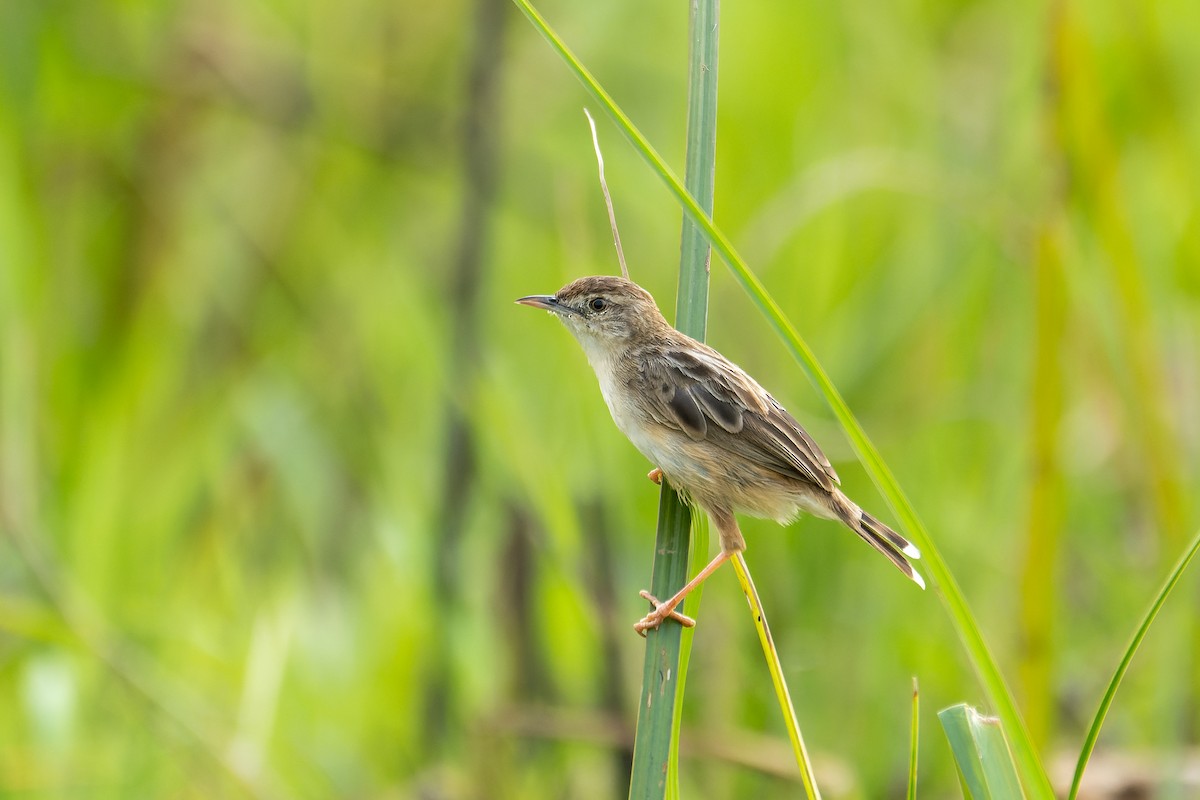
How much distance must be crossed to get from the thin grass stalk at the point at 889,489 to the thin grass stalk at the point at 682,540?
0.33 m

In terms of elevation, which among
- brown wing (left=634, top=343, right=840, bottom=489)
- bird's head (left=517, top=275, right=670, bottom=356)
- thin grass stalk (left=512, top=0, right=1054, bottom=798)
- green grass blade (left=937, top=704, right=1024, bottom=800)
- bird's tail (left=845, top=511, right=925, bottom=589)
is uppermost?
bird's head (left=517, top=275, right=670, bottom=356)

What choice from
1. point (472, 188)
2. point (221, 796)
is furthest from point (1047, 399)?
point (221, 796)

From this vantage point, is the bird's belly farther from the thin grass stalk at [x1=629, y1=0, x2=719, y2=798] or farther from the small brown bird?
the thin grass stalk at [x1=629, y1=0, x2=719, y2=798]

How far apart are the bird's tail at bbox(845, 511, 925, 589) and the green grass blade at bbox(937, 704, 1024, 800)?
3.57 ft

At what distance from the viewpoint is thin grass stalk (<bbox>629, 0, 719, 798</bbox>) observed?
6.57ft

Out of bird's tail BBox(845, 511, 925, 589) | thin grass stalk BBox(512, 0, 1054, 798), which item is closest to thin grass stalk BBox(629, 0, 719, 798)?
thin grass stalk BBox(512, 0, 1054, 798)

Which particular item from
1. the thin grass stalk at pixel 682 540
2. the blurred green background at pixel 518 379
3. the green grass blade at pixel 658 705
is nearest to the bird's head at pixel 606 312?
the blurred green background at pixel 518 379

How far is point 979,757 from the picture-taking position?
176cm

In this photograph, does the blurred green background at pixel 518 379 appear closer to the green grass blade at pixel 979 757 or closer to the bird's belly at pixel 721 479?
Result: the bird's belly at pixel 721 479

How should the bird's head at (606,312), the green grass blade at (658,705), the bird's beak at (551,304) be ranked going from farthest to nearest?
the bird's beak at (551,304) → the bird's head at (606,312) → the green grass blade at (658,705)

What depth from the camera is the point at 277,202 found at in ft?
19.3

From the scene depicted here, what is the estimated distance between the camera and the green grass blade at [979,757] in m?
1.76

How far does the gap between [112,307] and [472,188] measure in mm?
2207

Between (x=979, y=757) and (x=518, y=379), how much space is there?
3738 mm
